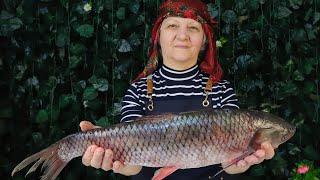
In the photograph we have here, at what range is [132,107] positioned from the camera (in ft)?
10.1

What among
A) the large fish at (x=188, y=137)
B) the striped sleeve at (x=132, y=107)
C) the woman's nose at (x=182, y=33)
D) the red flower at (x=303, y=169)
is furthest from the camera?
the red flower at (x=303, y=169)

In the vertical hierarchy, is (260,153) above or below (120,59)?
below

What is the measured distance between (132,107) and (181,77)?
0.29 m

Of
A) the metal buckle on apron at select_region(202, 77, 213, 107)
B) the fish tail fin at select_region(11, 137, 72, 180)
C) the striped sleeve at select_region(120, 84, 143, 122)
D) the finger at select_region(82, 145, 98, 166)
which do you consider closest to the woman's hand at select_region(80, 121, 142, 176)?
the finger at select_region(82, 145, 98, 166)

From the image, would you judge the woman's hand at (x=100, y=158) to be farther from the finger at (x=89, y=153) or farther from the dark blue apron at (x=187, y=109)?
the dark blue apron at (x=187, y=109)

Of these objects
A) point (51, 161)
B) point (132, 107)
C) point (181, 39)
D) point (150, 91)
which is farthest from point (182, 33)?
point (51, 161)

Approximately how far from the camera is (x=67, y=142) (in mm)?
2797

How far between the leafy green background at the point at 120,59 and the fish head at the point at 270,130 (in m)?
1.31

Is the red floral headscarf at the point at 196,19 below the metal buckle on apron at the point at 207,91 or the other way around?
the other way around

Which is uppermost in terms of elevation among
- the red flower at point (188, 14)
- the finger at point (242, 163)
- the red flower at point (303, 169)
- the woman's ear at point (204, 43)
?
the red flower at point (188, 14)

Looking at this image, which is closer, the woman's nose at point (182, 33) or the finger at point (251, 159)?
the finger at point (251, 159)

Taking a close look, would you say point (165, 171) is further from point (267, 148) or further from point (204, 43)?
point (204, 43)

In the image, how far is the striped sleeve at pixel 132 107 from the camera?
304 centimetres

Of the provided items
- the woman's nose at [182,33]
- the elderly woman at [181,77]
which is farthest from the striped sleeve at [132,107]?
the woman's nose at [182,33]
